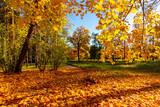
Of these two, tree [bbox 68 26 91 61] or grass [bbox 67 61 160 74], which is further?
tree [bbox 68 26 91 61]

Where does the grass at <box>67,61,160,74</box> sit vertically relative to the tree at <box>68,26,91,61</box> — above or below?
below

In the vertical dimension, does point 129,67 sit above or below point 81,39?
below

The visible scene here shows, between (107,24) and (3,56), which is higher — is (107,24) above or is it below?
above

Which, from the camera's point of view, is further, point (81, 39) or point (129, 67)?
point (81, 39)

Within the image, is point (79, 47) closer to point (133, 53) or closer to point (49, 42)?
point (49, 42)

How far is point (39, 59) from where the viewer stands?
7734mm

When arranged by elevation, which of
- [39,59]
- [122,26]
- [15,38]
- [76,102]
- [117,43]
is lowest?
[76,102]

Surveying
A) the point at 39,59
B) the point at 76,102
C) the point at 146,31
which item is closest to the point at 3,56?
the point at 39,59

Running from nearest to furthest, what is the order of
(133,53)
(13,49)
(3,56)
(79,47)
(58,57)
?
(133,53) → (3,56) → (13,49) → (58,57) → (79,47)

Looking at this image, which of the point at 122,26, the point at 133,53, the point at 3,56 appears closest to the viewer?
the point at 122,26

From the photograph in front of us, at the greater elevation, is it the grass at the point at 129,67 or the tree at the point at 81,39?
the tree at the point at 81,39

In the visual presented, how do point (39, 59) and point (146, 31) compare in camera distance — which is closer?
point (146, 31)

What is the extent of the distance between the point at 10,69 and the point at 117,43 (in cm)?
728

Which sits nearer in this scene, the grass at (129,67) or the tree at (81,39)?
the grass at (129,67)
